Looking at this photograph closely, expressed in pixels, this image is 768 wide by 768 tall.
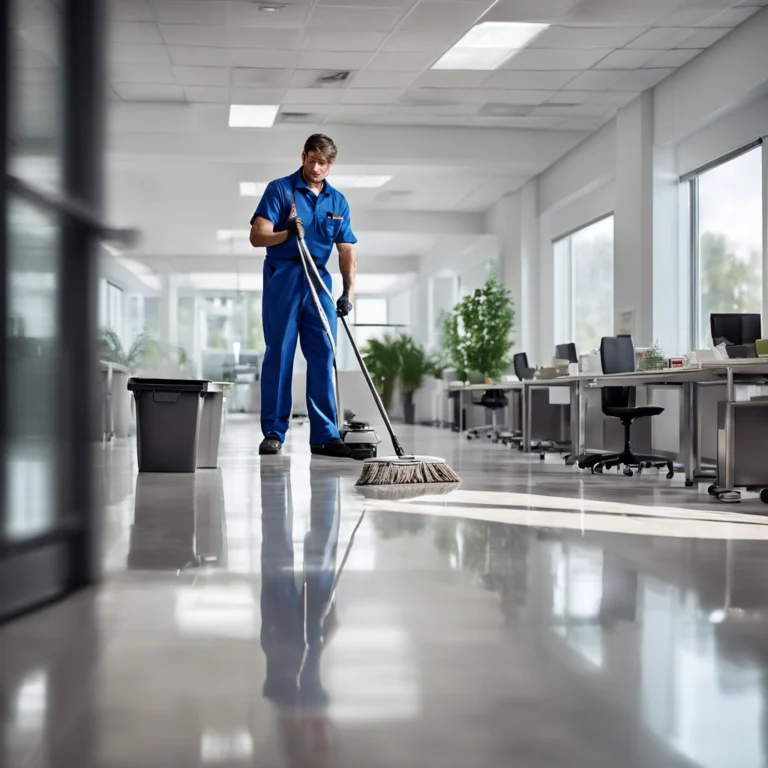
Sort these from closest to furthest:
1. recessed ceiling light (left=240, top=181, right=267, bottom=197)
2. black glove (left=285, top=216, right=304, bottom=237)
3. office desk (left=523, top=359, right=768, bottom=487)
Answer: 1. office desk (left=523, top=359, right=768, bottom=487)
2. black glove (left=285, top=216, right=304, bottom=237)
3. recessed ceiling light (left=240, top=181, right=267, bottom=197)

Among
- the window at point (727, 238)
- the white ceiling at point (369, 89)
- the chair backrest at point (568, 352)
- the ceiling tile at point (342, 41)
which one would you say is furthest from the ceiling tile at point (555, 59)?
the chair backrest at point (568, 352)

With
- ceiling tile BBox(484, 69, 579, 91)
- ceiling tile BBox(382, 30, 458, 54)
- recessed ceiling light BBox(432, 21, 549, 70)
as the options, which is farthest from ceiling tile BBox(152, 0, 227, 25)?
ceiling tile BBox(484, 69, 579, 91)

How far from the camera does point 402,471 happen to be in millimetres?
4309

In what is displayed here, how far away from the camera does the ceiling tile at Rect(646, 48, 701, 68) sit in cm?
816

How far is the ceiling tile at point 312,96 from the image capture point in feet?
30.4

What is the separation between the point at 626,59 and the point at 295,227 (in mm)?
3978

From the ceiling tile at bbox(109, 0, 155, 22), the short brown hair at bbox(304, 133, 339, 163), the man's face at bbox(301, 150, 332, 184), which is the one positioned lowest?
the man's face at bbox(301, 150, 332, 184)

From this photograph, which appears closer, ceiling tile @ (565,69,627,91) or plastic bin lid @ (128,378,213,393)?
plastic bin lid @ (128,378,213,393)

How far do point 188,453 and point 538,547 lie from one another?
291cm

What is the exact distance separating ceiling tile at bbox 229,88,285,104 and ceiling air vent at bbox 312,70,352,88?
1.23ft

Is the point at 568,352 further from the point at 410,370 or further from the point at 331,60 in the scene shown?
the point at 410,370

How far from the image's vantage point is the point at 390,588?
6.87 feet

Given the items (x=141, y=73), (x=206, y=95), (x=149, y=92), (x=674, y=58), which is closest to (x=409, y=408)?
(x=206, y=95)

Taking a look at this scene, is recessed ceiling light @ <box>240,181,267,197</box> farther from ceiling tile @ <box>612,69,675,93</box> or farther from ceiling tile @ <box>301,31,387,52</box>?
ceiling tile @ <box>612,69,675,93</box>
